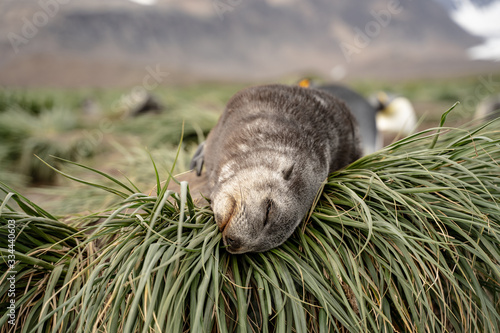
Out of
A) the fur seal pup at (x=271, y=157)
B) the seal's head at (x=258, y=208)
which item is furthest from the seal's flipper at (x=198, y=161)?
the seal's head at (x=258, y=208)

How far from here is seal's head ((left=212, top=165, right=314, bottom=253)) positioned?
166 cm

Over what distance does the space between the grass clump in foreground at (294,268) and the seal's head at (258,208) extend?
0.11 m

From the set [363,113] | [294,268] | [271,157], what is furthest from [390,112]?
[294,268]

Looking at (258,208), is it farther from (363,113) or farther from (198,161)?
(363,113)

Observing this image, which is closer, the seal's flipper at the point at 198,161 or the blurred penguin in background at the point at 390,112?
the seal's flipper at the point at 198,161

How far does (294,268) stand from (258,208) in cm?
A: 36

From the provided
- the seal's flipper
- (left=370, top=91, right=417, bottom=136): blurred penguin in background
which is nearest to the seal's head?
the seal's flipper

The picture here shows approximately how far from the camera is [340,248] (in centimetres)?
186

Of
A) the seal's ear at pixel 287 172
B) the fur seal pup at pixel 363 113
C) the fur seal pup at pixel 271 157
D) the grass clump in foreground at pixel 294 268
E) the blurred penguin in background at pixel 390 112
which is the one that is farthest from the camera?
the blurred penguin in background at pixel 390 112

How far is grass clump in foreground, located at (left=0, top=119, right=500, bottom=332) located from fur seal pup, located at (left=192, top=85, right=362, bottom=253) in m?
0.14

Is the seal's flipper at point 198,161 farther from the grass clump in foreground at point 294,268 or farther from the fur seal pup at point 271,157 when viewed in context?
the grass clump in foreground at point 294,268

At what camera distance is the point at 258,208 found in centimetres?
167

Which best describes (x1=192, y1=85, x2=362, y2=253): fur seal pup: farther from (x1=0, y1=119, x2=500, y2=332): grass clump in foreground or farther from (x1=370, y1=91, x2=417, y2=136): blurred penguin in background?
(x1=370, y1=91, x2=417, y2=136): blurred penguin in background

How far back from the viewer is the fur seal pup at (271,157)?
1704mm
